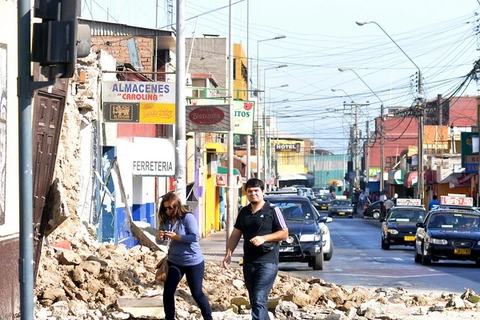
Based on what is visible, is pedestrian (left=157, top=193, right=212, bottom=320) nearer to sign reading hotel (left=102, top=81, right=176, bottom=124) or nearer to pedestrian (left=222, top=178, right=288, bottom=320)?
pedestrian (left=222, top=178, right=288, bottom=320)

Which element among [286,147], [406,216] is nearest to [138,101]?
[406,216]

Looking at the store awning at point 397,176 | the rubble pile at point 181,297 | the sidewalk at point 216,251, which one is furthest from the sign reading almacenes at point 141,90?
the store awning at point 397,176

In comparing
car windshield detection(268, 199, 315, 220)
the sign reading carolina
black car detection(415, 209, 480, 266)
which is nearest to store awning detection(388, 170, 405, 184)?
black car detection(415, 209, 480, 266)

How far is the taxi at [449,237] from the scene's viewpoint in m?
27.5

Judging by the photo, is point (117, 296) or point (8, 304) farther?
point (117, 296)

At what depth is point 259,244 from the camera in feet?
36.4

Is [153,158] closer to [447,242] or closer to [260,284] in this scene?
[447,242]

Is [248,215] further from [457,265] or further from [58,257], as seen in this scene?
[457,265]

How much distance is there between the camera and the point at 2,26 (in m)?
11.7

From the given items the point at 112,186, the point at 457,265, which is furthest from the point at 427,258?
the point at 112,186

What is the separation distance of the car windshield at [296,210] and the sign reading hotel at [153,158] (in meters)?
3.13

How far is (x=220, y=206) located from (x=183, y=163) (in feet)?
140

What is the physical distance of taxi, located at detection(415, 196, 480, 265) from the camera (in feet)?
90.1

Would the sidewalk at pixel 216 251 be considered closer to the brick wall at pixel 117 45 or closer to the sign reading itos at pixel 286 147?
the brick wall at pixel 117 45
